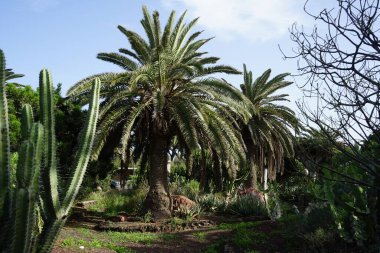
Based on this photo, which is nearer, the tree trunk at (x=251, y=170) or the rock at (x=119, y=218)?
the rock at (x=119, y=218)

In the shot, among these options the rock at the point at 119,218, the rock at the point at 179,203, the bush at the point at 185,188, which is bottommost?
the rock at the point at 119,218

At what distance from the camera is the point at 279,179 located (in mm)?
28703

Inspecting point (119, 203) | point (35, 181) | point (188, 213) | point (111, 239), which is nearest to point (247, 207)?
point (188, 213)

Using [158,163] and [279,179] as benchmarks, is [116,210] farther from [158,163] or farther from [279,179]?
[279,179]

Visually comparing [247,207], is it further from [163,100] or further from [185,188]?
[163,100]

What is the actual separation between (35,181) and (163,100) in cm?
781

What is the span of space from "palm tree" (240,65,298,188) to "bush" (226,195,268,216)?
385 centimetres

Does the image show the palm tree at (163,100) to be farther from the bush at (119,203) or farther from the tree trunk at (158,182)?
the bush at (119,203)

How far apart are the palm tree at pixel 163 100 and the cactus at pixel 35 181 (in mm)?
5844

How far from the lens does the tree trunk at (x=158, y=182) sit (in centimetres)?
1436

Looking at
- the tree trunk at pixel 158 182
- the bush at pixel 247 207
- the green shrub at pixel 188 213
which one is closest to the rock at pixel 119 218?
the tree trunk at pixel 158 182

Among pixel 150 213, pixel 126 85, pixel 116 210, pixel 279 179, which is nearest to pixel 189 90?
pixel 126 85

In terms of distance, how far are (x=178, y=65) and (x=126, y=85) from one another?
184 cm

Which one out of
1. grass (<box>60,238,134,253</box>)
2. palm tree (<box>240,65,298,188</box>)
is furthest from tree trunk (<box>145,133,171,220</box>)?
palm tree (<box>240,65,298,188</box>)
